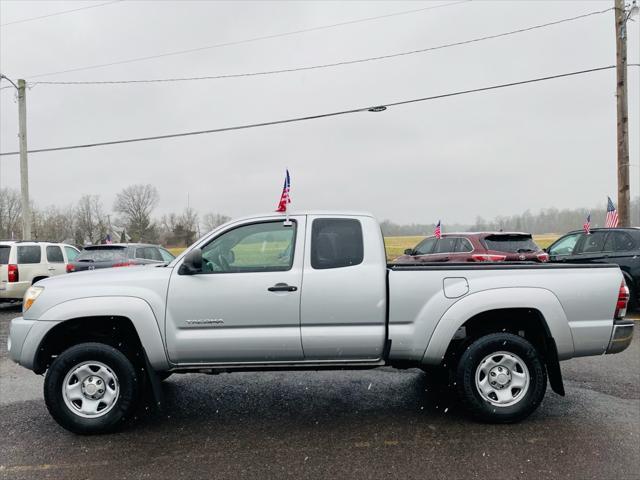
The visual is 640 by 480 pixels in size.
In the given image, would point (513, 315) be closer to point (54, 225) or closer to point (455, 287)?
point (455, 287)

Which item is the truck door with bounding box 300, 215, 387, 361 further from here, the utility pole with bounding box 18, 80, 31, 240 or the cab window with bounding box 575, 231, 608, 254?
the utility pole with bounding box 18, 80, 31, 240

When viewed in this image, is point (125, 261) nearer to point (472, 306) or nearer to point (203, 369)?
point (203, 369)

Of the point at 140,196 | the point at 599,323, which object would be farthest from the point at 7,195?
the point at 599,323

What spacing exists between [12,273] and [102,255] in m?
2.07

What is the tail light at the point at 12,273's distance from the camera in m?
11.2

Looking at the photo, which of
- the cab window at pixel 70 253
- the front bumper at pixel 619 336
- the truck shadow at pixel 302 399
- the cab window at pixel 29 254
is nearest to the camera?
the front bumper at pixel 619 336

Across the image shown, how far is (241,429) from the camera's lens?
4.08 meters

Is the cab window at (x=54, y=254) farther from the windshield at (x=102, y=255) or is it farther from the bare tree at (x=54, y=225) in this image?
the bare tree at (x=54, y=225)

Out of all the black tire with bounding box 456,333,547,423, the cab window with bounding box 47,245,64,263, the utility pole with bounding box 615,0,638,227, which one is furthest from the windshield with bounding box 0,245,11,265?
the utility pole with bounding box 615,0,638,227

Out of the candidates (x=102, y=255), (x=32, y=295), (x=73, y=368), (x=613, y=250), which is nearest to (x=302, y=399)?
(x=73, y=368)

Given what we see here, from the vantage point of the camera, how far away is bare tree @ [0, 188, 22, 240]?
228 feet

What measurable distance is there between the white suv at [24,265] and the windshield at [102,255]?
114 centimetres

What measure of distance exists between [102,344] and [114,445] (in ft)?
2.77

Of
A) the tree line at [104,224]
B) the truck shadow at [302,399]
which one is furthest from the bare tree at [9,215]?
the truck shadow at [302,399]
